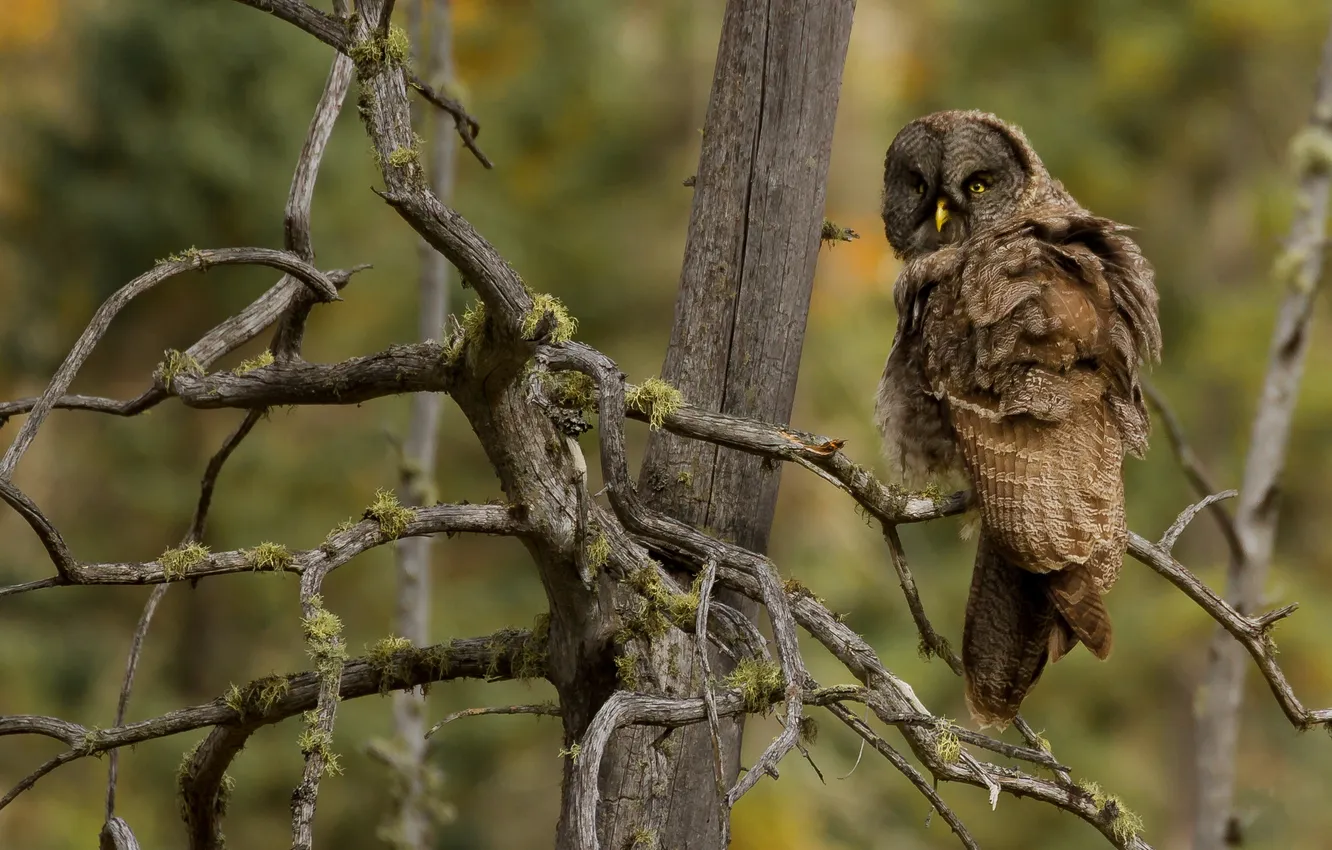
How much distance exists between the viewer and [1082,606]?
8.47 ft

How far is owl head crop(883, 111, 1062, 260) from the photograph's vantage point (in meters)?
3.69

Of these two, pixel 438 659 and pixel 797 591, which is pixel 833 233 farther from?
pixel 438 659

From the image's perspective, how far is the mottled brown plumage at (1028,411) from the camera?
2.62m

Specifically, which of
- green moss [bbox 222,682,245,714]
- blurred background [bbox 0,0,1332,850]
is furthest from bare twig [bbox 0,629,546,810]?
blurred background [bbox 0,0,1332,850]

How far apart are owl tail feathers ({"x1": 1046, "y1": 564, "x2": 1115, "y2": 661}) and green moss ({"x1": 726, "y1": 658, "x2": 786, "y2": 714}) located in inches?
33.2

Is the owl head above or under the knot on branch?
above

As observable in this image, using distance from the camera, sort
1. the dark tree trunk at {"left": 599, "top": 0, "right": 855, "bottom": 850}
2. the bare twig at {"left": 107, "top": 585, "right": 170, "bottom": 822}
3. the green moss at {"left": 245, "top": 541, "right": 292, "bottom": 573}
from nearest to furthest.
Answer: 1. the green moss at {"left": 245, "top": 541, "right": 292, "bottom": 573}
2. the bare twig at {"left": 107, "top": 585, "right": 170, "bottom": 822}
3. the dark tree trunk at {"left": 599, "top": 0, "right": 855, "bottom": 850}

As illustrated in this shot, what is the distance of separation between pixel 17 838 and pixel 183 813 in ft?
23.5

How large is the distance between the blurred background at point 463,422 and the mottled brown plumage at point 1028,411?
5.03 meters

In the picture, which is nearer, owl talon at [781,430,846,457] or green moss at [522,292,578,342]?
green moss at [522,292,578,342]

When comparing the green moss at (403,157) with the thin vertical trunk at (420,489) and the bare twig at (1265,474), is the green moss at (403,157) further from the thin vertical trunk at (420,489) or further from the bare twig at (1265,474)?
the bare twig at (1265,474)

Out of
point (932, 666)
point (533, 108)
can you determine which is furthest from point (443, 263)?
point (533, 108)

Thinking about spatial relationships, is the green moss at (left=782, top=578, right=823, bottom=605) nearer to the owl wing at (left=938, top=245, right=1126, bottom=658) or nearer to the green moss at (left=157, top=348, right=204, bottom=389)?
the owl wing at (left=938, top=245, right=1126, bottom=658)

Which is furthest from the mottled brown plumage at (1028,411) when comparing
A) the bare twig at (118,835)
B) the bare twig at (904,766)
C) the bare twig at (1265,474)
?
the bare twig at (118,835)
